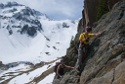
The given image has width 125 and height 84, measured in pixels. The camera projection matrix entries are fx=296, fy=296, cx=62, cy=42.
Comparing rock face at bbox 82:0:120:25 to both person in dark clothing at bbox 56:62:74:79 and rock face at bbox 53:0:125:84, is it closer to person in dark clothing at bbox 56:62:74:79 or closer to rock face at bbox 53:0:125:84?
person in dark clothing at bbox 56:62:74:79

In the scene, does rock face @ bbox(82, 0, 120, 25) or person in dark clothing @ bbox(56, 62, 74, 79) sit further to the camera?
rock face @ bbox(82, 0, 120, 25)

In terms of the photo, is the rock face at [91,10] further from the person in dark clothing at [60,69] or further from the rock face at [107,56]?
the rock face at [107,56]

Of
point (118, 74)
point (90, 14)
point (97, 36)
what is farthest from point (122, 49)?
point (90, 14)

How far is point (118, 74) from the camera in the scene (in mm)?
15742

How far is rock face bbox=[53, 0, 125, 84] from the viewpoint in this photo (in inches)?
652

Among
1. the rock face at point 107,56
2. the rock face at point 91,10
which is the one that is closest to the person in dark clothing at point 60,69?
the rock face at point 107,56

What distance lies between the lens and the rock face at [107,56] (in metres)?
16.6

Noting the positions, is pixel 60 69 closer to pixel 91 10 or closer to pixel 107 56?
pixel 107 56

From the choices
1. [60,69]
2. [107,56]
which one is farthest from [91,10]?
[107,56]

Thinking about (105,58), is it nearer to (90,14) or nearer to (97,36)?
(97,36)

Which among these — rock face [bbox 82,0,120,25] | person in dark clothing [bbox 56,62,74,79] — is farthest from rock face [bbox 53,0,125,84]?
rock face [bbox 82,0,120,25]

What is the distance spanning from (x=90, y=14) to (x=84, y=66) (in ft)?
79.4

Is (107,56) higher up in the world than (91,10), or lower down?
lower down

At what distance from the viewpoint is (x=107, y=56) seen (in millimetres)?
18984
